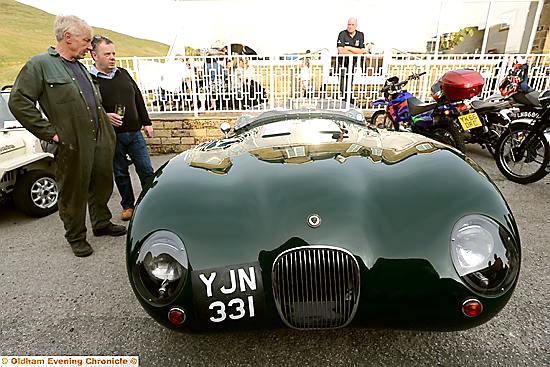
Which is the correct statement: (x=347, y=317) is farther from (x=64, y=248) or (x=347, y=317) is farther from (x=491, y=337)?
(x=64, y=248)

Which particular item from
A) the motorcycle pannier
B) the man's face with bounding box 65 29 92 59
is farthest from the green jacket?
the motorcycle pannier

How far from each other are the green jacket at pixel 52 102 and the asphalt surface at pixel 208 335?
1.09 m

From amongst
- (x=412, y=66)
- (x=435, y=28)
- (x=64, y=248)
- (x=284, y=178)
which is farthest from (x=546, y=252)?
(x=435, y=28)

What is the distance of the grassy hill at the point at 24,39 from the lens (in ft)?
106

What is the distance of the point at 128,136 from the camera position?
358cm

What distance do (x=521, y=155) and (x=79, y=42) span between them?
494 centimetres

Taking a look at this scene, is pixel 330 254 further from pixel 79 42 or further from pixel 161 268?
pixel 79 42

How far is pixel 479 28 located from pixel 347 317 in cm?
1258

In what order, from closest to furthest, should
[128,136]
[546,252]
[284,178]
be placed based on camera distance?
[284,178], [546,252], [128,136]

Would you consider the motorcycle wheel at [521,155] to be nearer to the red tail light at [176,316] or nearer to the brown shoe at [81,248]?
the red tail light at [176,316]

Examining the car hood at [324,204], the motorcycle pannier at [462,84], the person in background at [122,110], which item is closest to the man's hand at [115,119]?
the person in background at [122,110]

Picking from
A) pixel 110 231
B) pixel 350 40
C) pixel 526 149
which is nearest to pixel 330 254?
pixel 110 231

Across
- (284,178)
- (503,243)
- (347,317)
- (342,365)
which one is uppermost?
(284,178)

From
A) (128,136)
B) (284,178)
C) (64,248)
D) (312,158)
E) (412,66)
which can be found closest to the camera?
(284,178)
